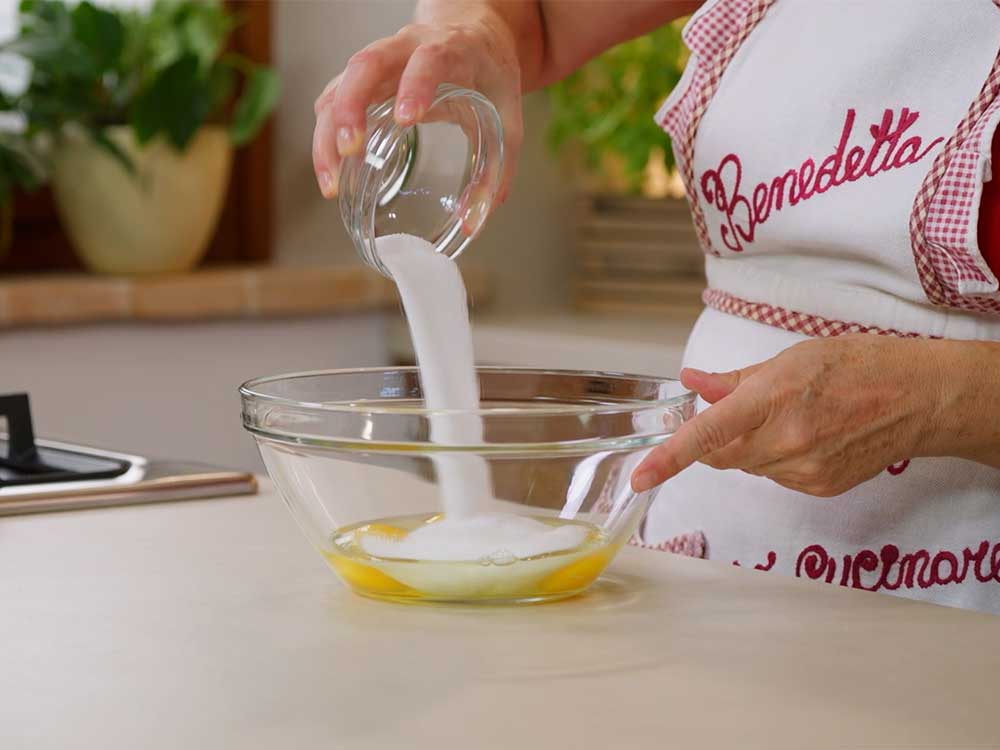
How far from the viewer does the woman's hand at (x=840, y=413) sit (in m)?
0.74

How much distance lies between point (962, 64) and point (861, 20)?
0.32 ft

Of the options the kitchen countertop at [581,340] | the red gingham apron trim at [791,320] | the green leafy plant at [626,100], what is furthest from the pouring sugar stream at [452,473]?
the green leafy plant at [626,100]

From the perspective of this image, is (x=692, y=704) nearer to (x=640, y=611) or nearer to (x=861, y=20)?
(x=640, y=611)

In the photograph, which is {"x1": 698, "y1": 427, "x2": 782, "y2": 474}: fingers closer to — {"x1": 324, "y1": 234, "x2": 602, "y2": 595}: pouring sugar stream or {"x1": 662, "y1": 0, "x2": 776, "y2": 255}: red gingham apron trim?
{"x1": 324, "y1": 234, "x2": 602, "y2": 595}: pouring sugar stream

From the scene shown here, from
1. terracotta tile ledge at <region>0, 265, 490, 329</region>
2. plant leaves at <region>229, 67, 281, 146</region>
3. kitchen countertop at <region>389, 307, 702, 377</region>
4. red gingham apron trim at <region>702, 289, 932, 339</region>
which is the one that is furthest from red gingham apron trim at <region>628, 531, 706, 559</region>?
plant leaves at <region>229, 67, 281, 146</region>

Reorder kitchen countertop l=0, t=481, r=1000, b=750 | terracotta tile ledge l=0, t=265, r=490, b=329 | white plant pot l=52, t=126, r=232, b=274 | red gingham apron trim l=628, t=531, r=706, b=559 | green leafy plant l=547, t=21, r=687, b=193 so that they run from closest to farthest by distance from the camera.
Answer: kitchen countertop l=0, t=481, r=1000, b=750, red gingham apron trim l=628, t=531, r=706, b=559, terracotta tile ledge l=0, t=265, r=490, b=329, white plant pot l=52, t=126, r=232, b=274, green leafy plant l=547, t=21, r=687, b=193

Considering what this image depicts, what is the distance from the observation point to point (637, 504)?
76 centimetres

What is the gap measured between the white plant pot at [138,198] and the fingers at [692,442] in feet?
5.21

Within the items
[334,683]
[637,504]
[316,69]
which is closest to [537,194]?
[316,69]

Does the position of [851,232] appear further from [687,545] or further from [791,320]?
[687,545]

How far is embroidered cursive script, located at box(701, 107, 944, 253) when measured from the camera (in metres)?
1.00

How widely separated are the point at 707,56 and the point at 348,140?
1.34 ft

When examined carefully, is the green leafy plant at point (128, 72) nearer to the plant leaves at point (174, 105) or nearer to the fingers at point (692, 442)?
the plant leaves at point (174, 105)

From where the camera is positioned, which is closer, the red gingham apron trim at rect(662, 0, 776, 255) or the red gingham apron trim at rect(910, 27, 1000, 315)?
the red gingham apron trim at rect(910, 27, 1000, 315)
